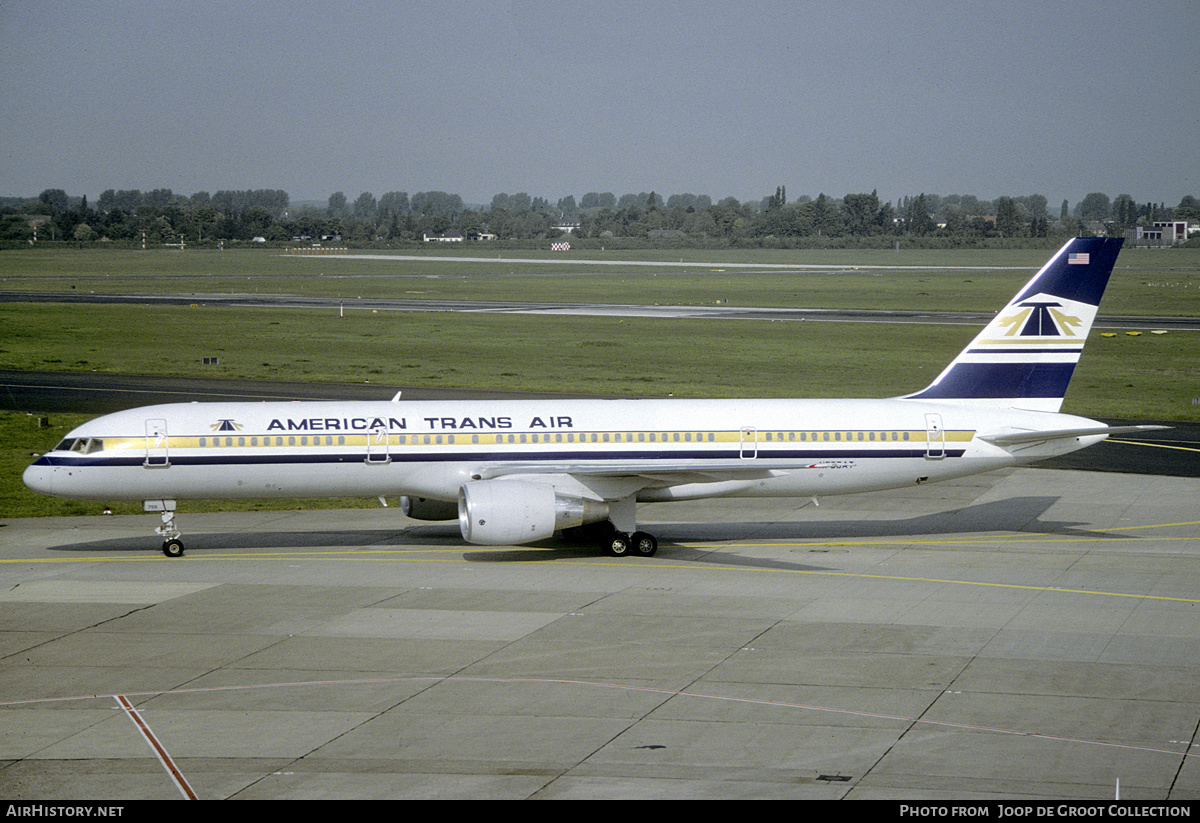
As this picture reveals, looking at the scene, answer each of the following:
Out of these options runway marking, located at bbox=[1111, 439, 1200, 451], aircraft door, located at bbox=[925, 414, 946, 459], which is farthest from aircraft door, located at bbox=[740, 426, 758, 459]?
runway marking, located at bbox=[1111, 439, 1200, 451]

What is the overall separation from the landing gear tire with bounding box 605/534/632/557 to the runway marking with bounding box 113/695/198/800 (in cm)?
1523

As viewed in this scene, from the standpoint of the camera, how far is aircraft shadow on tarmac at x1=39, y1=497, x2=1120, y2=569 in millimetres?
35000

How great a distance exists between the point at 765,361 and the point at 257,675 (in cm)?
5715

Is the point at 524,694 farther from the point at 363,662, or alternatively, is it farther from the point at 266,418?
the point at 266,418

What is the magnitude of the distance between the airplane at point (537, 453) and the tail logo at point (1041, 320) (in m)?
0.76

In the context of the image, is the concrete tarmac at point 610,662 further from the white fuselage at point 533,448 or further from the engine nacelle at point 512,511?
the white fuselage at point 533,448

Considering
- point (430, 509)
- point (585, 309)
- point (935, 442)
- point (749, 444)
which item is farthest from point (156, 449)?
point (585, 309)

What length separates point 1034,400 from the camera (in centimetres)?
3747

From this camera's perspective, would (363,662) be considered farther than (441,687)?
Yes

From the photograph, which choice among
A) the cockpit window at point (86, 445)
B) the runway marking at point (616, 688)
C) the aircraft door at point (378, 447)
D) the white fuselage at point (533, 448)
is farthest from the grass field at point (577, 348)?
the runway marking at point (616, 688)

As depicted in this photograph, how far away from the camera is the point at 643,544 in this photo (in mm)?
34281

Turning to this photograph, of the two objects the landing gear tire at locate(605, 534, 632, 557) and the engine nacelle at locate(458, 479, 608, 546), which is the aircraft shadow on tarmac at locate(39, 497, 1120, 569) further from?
the engine nacelle at locate(458, 479, 608, 546)

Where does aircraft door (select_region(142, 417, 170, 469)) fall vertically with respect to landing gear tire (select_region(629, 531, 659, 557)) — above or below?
above
